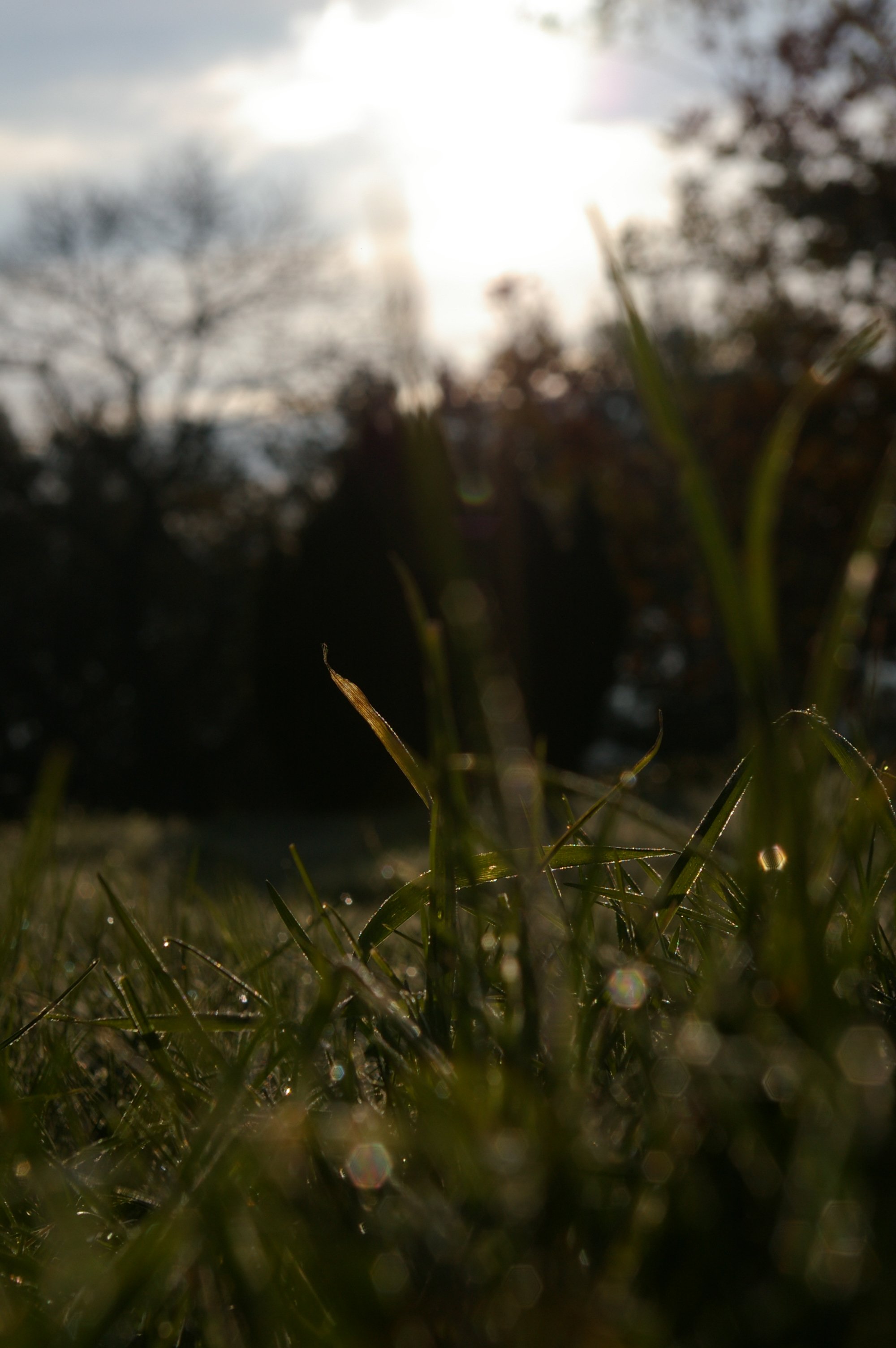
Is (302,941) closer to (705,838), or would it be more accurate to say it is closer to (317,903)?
(317,903)

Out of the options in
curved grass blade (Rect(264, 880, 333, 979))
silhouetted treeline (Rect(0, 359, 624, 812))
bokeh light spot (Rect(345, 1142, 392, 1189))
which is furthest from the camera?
silhouetted treeline (Rect(0, 359, 624, 812))

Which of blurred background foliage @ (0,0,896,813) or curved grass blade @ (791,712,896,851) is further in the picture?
blurred background foliage @ (0,0,896,813)

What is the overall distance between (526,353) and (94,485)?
26.2 feet

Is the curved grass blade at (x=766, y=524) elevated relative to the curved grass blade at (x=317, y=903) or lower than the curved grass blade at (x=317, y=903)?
elevated

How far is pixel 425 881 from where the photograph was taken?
760 mm

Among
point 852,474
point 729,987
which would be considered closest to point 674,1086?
point 729,987

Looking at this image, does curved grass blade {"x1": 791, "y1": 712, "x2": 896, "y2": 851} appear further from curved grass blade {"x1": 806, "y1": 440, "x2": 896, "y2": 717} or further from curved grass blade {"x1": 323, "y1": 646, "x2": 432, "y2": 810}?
curved grass blade {"x1": 323, "y1": 646, "x2": 432, "y2": 810}

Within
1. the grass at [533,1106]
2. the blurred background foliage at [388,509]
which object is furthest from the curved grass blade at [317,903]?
the blurred background foliage at [388,509]

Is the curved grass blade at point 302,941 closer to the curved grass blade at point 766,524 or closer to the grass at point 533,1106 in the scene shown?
the grass at point 533,1106

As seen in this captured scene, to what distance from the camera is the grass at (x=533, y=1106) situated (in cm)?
42

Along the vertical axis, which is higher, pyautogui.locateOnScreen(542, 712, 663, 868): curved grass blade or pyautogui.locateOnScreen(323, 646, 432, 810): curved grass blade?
pyautogui.locateOnScreen(323, 646, 432, 810): curved grass blade

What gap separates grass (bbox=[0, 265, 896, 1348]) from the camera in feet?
1.38

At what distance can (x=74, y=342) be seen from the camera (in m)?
20.2

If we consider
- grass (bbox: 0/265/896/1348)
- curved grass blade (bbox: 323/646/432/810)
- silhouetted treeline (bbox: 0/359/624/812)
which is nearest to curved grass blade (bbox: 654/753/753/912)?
grass (bbox: 0/265/896/1348)
